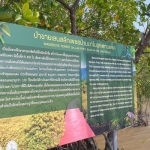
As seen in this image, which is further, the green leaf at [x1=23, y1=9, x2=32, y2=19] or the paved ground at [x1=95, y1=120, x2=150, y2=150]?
the paved ground at [x1=95, y1=120, x2=150, y2=150]

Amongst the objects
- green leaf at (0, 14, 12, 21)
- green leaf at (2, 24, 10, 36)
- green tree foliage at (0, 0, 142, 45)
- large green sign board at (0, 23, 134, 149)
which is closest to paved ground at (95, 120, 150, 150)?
green tree foliage at (0, 0, 142, 45)

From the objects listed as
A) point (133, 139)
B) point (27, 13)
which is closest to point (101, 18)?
point (27, 13)

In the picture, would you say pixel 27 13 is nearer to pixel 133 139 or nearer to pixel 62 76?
pixel 62 76

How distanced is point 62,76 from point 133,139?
539 cm

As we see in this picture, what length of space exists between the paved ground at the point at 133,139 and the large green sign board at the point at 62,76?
9.63 feet

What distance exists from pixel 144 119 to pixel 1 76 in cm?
873

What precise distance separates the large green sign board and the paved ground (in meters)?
2.93

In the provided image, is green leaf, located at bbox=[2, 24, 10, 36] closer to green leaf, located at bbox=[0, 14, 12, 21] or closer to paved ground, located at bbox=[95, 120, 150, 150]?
green leaf, located at bbox=[0, 14, 12, 21]

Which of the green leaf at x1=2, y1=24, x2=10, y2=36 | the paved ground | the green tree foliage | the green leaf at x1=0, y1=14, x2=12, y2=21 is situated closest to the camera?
the green leaf at x1=2, y1=24, x2=10, y2=36

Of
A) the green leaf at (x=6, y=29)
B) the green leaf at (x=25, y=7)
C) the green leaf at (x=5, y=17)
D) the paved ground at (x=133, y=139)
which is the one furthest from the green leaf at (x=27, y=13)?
the paved ground at (x=133, y=139)

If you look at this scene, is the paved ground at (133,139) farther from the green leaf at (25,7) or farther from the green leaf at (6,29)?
the green leaf at (6,29)

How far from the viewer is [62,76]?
9.06 ft

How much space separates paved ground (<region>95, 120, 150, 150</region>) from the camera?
6.64m

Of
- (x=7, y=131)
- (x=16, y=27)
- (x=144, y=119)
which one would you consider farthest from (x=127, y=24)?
(x=144, y=119)
